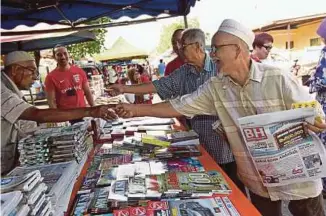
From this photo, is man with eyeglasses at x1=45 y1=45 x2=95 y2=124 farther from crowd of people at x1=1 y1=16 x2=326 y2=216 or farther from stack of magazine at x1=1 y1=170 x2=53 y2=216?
stack of magazine at x1=1 y1=170 x2=53 y2=216

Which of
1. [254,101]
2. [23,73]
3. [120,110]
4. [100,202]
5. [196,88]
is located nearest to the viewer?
[100,202]

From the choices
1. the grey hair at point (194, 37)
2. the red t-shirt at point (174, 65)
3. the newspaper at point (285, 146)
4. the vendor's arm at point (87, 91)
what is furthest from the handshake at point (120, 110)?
the vendor's arm at point (87, 91)

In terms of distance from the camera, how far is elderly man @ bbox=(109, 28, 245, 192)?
2.88m

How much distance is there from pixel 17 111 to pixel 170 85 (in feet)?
4.97

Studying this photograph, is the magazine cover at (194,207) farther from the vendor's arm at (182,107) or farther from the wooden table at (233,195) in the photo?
the vendor's arm at (182,107)

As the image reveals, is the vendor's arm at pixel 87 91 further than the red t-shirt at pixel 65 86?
Yes

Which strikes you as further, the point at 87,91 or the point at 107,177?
the point at 87,91

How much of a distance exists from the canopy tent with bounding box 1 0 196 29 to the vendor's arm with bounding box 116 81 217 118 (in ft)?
7.41

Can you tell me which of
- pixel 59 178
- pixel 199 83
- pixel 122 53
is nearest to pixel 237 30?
pixel 59 178

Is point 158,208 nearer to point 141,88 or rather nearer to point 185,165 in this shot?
point 185,165

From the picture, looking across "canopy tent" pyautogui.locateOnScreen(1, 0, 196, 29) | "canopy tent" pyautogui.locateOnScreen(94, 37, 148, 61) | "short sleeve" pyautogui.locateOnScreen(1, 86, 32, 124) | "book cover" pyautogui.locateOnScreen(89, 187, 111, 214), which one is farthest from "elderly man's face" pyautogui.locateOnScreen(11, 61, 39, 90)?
"canopy tent" pyautogui.locateOnScreen(94, 37, 148, 61)

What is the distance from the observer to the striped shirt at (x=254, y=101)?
6.35 ft

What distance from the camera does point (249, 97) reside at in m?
2.01

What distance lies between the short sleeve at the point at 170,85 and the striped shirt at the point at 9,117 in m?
1.36
